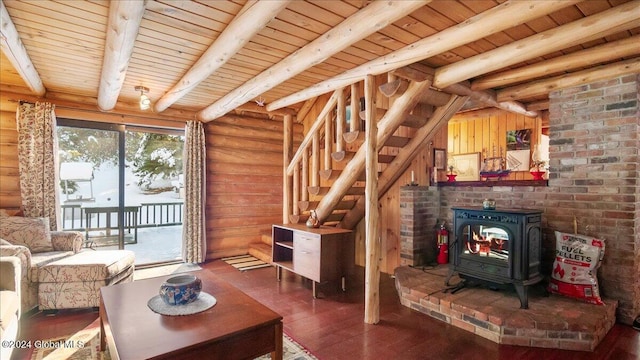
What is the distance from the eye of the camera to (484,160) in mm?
6027

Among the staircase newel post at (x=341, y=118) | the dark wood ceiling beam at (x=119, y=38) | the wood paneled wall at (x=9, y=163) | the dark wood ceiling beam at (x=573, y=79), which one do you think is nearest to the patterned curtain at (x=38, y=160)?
the wood paneled wall at (x=9, y=163)

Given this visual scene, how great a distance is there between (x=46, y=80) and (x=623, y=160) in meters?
5.99

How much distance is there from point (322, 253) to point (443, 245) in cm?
167

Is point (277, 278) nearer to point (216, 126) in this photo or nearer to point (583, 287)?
point (216, 126)

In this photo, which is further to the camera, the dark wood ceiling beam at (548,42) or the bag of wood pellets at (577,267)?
the bag of wood pellets at (577,267)

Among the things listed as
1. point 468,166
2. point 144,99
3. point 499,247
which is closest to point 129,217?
point 144,99

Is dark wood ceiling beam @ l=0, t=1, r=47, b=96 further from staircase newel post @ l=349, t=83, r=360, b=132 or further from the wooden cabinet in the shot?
the wooden cabinet

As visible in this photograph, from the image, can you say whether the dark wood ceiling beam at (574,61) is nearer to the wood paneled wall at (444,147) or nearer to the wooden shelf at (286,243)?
the wood paneled wall at (444,147)

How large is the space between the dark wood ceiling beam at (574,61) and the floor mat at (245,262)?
377 centimetres

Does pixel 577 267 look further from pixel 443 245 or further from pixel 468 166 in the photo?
pixel 468 166

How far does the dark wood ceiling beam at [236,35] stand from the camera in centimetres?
200

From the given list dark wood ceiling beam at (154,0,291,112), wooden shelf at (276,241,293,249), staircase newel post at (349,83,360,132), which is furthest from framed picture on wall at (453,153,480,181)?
dark wood ceiling beam at (154,0,291,112)

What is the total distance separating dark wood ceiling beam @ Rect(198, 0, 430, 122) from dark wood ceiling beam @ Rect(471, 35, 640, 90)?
1.43 m

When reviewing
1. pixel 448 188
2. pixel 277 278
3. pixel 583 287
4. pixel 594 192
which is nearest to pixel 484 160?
pixel 448 188
